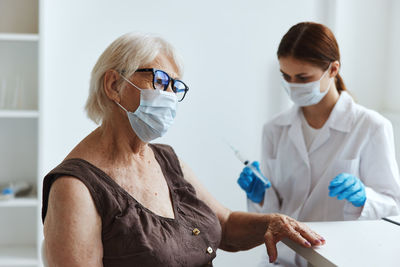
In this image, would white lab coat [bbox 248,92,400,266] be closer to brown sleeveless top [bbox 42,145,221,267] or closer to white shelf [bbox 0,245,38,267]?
brown sleeveless top [bbox 42,145,221,267]

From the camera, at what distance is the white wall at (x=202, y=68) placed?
251 cm

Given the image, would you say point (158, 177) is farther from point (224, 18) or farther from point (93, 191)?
point (224, 18)

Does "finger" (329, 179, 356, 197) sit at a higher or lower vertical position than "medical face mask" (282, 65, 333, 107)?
lower

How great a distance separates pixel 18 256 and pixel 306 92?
60.0 inches

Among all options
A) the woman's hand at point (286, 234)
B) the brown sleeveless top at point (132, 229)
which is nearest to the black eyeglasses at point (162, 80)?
the brown sleeveless top at point (132, 229)

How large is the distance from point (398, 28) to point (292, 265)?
5.03ft

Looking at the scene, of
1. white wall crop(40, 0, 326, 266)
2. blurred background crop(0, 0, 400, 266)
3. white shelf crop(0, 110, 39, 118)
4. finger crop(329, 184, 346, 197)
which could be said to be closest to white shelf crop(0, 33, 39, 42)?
blurred background crop(0, 0, 400, 266)

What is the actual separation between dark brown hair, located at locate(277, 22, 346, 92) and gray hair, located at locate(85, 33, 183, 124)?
25.9 inches

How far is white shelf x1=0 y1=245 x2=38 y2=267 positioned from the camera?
2273 mm

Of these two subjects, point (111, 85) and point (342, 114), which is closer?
point (111, 85)

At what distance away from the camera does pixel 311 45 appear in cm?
188

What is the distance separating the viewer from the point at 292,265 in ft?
6.27

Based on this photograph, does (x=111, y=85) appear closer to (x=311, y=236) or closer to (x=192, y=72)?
(x=311, y=236)

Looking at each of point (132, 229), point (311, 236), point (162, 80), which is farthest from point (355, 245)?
point (162, 80)
